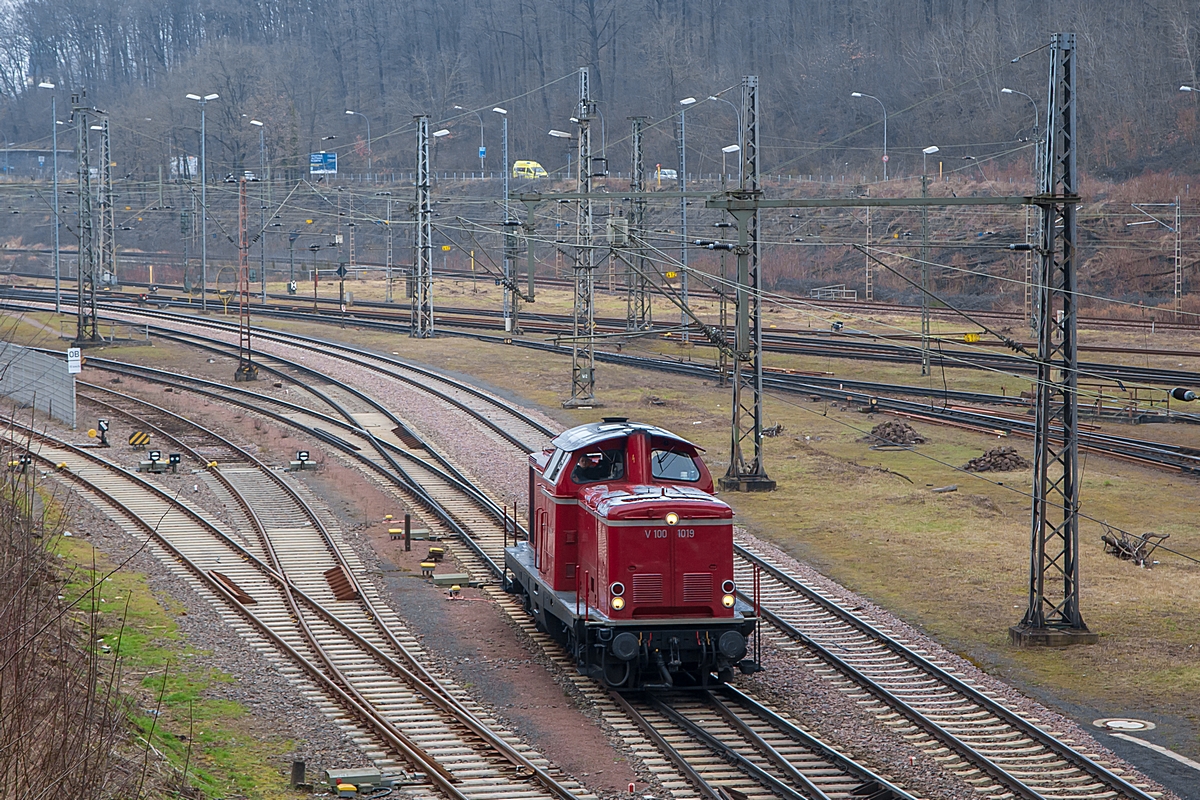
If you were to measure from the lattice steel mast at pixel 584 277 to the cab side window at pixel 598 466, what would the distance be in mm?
21582

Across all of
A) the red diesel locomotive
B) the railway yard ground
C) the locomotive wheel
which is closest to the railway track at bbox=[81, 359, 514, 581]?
the railway yard ground

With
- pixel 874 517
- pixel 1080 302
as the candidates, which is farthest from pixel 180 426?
pixel 1080 302

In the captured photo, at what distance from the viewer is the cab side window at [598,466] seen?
57.8 ft

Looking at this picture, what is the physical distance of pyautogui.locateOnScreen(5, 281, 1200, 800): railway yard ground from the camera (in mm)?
14914

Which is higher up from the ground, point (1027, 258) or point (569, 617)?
point (1027, 258)

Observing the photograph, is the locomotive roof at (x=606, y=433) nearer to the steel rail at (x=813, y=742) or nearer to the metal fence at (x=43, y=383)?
the steel rail at (x=813, y=742)

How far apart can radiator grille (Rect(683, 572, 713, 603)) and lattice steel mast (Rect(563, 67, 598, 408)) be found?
23.4m

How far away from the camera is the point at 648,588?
16.2m

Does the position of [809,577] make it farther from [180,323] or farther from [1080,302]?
[1080,302]

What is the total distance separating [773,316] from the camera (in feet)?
228

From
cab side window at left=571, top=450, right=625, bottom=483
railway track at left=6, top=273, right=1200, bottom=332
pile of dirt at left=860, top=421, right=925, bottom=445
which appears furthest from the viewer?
railway track at left=6, top=273, right=1200, bottom=332

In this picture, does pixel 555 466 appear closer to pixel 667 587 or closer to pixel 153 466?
pixel 667 587

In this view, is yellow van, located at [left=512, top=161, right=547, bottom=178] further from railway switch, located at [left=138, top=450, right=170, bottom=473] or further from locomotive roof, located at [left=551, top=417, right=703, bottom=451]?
locomotive roof, located at [left=551, top=417, right=703, bottom=451]

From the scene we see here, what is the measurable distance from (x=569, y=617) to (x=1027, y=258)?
66.0m
